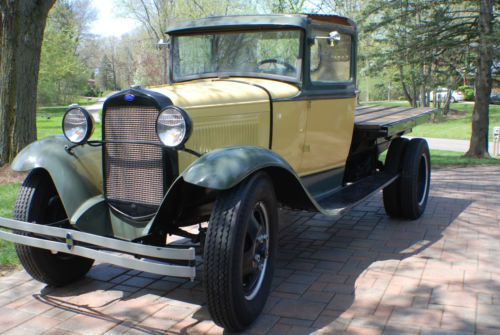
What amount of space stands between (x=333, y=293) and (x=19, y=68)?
18.4ft

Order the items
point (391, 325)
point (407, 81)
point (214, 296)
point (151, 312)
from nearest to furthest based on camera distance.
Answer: point (214, 296) < point (391, 325) < point (151, 312) < point (407, 81)

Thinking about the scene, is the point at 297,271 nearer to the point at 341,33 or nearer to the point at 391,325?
the point at 391,325

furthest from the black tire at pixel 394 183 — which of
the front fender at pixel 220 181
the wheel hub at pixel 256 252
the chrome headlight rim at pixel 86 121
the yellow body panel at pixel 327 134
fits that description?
the chrome headlight rim at pixel 86 121

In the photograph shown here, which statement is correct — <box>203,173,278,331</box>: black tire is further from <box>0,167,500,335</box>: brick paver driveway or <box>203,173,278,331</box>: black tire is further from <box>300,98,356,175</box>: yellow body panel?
<box>300,98,356,175</box>: yellow body panel

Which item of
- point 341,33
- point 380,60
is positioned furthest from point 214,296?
point 380,60

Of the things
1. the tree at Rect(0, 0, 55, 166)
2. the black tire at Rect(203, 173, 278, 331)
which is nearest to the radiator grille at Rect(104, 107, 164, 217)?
the black tire at Rect(203, 173, 278, 331)

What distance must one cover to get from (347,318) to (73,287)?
201 centimetres

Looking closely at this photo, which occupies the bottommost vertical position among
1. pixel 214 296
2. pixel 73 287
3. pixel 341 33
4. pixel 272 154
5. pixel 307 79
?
pixel 73 287

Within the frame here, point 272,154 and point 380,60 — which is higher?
point 380,60

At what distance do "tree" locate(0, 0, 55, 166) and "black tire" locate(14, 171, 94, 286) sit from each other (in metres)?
3.90

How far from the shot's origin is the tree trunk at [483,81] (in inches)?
398

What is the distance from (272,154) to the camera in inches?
126

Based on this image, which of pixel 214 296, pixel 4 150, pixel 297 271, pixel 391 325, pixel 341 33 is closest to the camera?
pixel 214 296

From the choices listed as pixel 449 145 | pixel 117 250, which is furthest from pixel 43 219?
pixel 449 145
